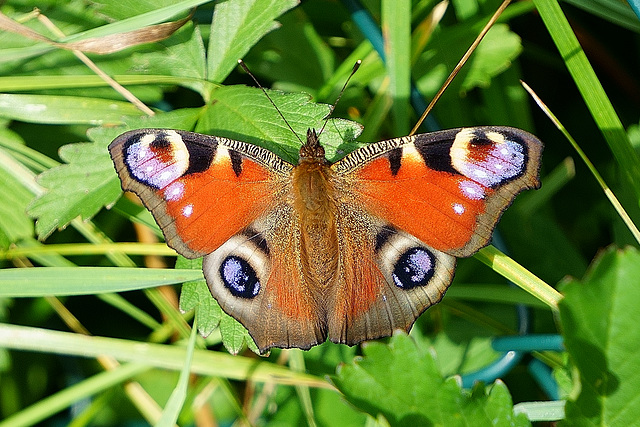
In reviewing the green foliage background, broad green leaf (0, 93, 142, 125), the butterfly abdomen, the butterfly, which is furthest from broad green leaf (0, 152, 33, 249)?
the butterfly abdomen

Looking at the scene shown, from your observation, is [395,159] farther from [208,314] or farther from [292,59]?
[292,59]

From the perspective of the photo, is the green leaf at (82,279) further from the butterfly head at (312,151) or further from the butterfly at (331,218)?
the butterfly head at (312,151)

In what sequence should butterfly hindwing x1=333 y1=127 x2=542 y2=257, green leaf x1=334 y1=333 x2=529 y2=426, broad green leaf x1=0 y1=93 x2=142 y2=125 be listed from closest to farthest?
1. green leaf x1=334 y1=333 x2=529 y2=426
2. butterfly hindwing x1=333 y1=127 x2=542 y2=257
3. broad green leaf x1=0 y1=93 x2=142 y2=125

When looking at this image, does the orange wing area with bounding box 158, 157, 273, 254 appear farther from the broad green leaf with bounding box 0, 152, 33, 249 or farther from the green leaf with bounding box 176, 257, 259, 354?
the broad green leaf with bounding box 0, 152, 33, 249

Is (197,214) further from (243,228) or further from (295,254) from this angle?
(295,254)

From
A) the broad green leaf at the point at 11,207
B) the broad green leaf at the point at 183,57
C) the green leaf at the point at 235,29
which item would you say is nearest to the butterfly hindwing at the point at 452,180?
the green leaf at the point at 235,29

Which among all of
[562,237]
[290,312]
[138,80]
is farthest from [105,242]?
[562,237]
